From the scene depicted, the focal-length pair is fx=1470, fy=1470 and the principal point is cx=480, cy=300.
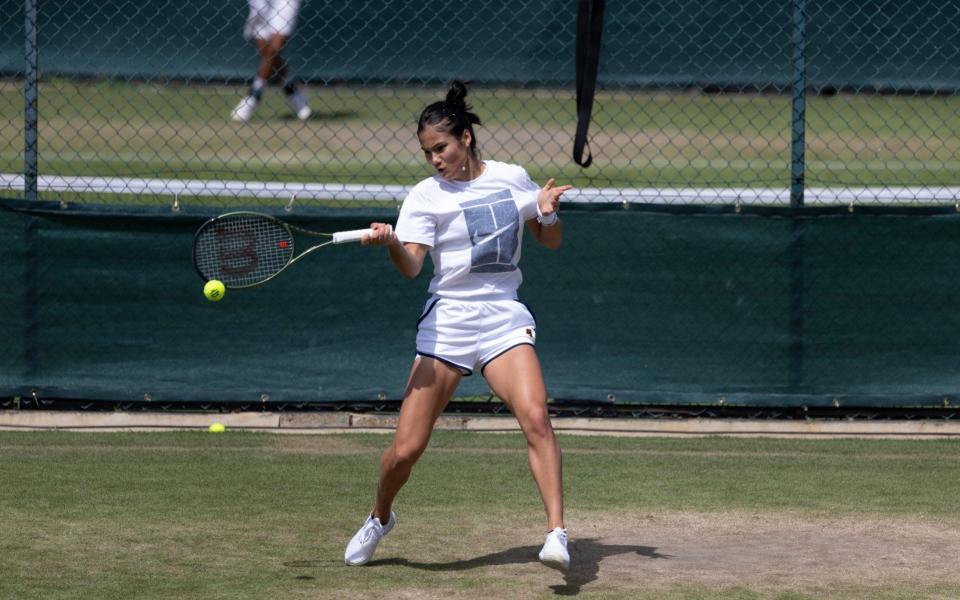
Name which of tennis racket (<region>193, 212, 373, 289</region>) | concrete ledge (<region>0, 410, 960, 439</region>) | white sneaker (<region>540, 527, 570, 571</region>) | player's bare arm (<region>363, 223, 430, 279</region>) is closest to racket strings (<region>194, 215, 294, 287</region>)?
tennis racket (<region>193, 212, 373, 289</region>)

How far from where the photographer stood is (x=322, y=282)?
26.1 ft

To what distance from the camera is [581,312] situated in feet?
26.0

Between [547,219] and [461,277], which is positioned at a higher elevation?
[547,219]

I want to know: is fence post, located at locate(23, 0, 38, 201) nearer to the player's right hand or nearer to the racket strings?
the racket strings

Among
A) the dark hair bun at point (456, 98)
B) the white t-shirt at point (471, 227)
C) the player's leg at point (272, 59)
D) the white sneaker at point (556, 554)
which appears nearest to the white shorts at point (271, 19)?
the player's leg at point (272, 59)

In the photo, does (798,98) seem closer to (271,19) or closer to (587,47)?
(587,47)

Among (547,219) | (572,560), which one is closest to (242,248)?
(547,219)

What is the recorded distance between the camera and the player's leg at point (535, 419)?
509 centimetres

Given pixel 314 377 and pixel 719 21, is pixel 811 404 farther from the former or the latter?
pixel 314 377

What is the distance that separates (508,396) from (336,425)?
289cm

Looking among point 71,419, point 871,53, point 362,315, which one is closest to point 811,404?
point 871,53

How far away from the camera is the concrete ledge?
25.8 feet

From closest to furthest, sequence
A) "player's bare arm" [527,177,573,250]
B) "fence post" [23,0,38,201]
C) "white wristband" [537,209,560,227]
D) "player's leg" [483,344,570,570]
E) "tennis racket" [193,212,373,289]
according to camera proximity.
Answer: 1. "player's leg" [483,344,570,570]
2. "player's bare arm" [527,177,573,250]
3. "white wristband" [537,209,560,227]
4. "tennis racket" [193,212,373,289]
5. "fence post" [23,0,38,201]

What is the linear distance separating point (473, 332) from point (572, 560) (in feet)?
3.15
